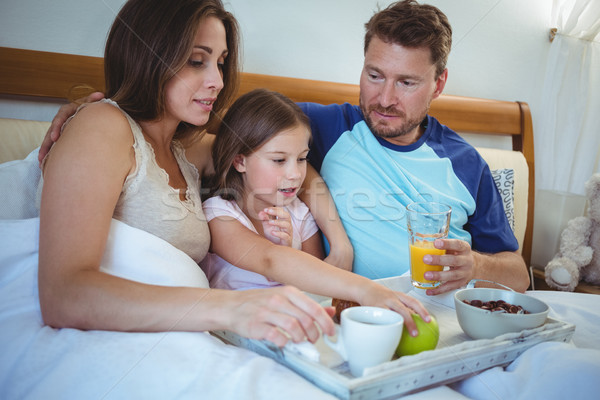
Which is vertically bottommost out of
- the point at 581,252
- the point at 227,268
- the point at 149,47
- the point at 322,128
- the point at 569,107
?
the point at 581,252

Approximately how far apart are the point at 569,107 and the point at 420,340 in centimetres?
263

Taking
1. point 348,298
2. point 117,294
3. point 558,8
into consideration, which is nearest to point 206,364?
point 117,294

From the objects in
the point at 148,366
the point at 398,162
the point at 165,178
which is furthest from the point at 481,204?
the point at 148,366

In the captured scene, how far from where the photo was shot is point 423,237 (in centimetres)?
121

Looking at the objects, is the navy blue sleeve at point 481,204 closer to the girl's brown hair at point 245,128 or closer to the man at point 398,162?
the man at point 398,162

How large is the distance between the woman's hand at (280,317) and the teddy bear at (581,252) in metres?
1.94

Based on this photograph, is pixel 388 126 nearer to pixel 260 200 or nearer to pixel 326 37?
pixel 260 200

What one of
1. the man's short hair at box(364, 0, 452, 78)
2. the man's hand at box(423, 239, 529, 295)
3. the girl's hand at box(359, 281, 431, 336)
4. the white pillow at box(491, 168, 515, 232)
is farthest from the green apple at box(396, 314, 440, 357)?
the white pillow at box(491, 168, 515, 232)

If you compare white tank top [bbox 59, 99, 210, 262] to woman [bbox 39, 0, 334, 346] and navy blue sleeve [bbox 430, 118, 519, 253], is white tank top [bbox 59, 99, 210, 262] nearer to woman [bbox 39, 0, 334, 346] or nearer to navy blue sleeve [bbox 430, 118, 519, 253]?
woman [bbox 39, 0, 334, 346]

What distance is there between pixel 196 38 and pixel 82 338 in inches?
30.9

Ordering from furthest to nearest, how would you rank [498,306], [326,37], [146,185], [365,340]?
[326,37] → [146,185] → [498,306] → [365,340]

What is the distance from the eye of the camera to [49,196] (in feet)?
2.91

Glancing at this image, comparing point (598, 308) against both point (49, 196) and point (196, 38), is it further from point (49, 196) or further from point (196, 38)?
point (49, 196)

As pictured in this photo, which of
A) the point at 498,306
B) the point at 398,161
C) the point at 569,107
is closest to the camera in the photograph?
the point at 498,306
